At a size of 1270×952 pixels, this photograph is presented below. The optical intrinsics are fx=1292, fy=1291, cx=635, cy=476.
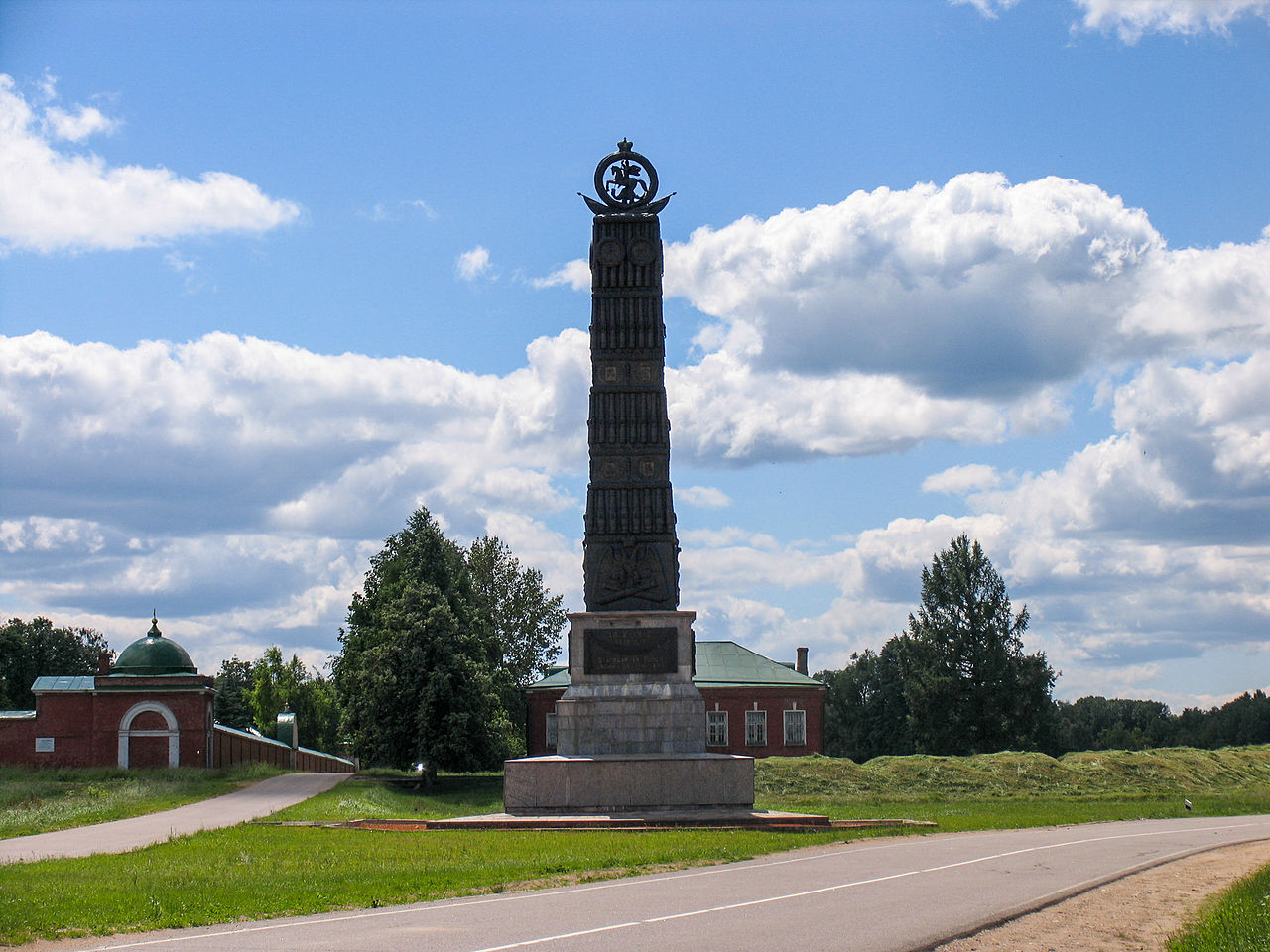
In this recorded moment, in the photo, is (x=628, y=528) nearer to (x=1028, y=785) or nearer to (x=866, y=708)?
(x=1028, y=785)

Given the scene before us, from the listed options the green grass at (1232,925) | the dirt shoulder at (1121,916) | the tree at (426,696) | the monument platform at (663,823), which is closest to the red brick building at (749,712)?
the tree at (426,696)

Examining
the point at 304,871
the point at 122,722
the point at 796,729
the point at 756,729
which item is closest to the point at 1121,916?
the point at 304,871

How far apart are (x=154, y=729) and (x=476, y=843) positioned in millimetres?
27275

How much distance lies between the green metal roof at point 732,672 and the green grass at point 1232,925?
4967 centimetres

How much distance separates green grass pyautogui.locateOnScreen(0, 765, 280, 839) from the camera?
28.0 meters

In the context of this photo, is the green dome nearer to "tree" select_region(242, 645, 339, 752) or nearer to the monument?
the monument

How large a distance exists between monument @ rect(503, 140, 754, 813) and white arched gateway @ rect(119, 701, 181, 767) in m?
21.2

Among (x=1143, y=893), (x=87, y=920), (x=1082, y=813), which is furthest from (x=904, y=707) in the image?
(x=87, y=920)

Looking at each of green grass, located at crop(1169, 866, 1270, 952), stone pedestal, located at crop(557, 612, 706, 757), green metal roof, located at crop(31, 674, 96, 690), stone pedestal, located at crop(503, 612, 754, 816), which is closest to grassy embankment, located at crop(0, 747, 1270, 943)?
stone pedestal, located at crop(503, 612, 754, 816)

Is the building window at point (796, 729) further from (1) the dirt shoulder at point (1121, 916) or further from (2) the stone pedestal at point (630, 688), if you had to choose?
(1) the dirt shoulder at point (1121, 916)

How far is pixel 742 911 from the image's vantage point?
1271 cm

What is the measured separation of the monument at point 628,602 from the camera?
1057 inches

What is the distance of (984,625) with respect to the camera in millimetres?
67125

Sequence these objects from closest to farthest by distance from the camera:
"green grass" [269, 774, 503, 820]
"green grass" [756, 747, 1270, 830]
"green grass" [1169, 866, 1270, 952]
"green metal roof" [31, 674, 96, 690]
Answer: "green grass" [1169, 866, 1270, 952] → "green grass" [269, 774, 503, 820] → "green grass" [756, 747, 1270, 830] → "green metal roof" [31, 674, 96, 690]
